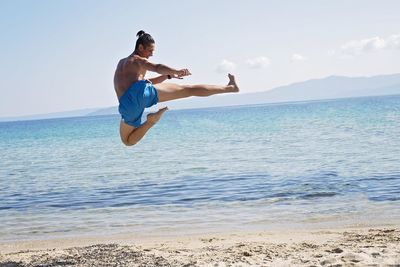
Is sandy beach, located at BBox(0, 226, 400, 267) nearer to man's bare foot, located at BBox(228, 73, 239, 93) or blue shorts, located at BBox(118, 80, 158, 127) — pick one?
blue shorts, located at BBox(118, 80, 158, 127)

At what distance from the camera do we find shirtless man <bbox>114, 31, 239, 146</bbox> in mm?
8336

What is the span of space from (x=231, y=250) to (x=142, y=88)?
8.89 feet

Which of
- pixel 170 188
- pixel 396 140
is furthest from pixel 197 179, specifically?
pixel 396 140

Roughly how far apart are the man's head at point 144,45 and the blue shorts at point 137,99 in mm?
402

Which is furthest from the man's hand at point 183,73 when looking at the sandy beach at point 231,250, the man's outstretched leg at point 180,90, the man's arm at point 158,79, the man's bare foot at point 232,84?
the sandy beach at point 231,250

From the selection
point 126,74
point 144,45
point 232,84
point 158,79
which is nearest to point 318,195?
point 232,84

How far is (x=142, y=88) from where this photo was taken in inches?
334

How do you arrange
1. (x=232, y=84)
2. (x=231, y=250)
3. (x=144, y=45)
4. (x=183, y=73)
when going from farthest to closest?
(x=232, y=84)
(x=231, y=250)
(x=144, y=45)
(x=183, y=73)

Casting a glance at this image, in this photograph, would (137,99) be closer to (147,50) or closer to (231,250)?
(147,50)

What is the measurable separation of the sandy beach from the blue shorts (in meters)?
2.02

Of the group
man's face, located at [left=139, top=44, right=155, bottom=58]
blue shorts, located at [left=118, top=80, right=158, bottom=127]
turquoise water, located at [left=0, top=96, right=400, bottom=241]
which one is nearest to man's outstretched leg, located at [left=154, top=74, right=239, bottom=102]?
blue shorts, located at [left=118, top=80, right=158, bottom=127]

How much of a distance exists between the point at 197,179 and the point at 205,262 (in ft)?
35.1

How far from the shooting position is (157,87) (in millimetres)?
8773

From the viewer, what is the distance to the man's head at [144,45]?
8339 mm
